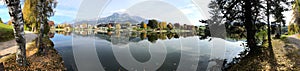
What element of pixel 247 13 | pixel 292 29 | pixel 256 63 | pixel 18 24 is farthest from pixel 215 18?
pixel 292 29

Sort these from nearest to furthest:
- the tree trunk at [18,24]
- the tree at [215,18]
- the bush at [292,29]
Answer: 1. the tree trunk at [18,24]
2. the tree at [215,18]
3. the bush at [292,29]

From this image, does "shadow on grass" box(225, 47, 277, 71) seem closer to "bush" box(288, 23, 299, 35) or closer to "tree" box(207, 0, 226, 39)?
"tree" box(207, 0, 226, 39)

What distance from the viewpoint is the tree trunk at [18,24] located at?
12.6 meters

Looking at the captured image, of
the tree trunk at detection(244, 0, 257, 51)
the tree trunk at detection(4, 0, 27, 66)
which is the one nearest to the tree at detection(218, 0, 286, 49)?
the tree trunk at detection(244, 0, 257, 51)

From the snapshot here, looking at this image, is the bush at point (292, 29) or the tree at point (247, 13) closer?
the tree at point (247, 13)

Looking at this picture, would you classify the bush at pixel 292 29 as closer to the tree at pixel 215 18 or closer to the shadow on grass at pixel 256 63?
the tree at pixel 215 18

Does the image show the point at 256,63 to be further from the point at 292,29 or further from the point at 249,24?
the point at 292,29

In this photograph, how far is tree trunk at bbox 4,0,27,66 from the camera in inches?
496

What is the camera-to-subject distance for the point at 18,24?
1291cm

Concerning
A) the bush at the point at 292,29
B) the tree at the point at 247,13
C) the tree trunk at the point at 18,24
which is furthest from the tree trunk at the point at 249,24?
the bush at the point at 292,29

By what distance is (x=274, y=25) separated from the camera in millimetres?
25688

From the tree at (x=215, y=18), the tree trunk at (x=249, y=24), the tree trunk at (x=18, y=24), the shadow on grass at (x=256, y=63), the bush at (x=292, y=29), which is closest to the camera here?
the tree trunk at (x=18, y=24)

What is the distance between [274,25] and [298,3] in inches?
405

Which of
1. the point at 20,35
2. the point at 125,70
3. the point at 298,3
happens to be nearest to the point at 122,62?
the point at 125,70
